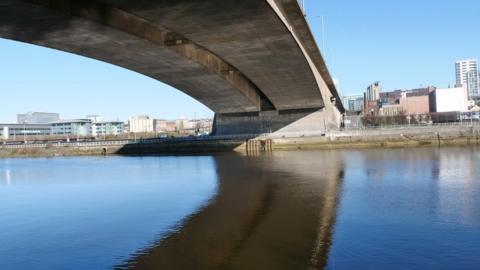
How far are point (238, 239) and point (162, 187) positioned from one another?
12.7 metres

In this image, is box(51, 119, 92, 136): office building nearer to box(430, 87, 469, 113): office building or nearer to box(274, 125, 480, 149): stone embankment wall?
box(430, 87, 469, 113): office building

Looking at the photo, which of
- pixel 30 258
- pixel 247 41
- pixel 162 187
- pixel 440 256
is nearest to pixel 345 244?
pixel 440 256

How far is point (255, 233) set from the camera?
12102mm

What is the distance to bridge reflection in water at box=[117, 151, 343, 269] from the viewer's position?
383 inches

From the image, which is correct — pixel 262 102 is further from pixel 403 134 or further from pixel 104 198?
pixel 104 198

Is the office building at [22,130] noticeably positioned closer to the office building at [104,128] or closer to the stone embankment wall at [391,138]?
the office building at [104,128]

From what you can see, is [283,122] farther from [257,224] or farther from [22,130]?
[22,130]

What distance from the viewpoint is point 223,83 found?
146ft

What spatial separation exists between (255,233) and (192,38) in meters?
18.6

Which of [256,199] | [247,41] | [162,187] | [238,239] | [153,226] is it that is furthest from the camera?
[247,41]

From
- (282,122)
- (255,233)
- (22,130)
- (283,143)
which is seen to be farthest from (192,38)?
(22,130)

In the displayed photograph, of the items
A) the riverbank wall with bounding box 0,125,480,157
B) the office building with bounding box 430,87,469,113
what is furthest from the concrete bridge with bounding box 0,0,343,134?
the office building with bounding box 430,87,469,113

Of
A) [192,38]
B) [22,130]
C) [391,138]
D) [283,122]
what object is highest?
[192,38]

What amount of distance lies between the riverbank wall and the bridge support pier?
6.83ft
